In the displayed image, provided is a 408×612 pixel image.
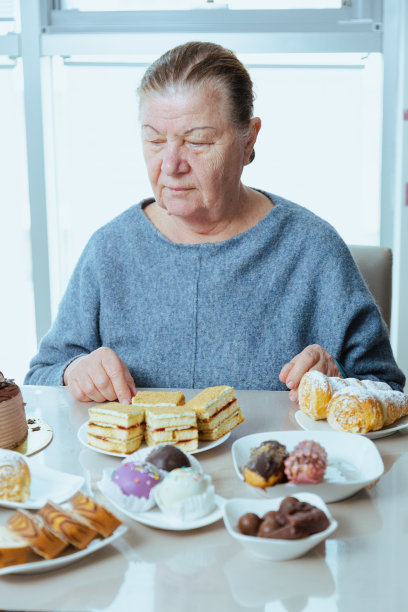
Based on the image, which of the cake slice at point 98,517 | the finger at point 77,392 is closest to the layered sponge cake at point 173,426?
the cake slice at point 98,517

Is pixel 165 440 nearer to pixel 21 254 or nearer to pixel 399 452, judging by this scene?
pixel 399 452

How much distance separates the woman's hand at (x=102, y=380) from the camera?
1.33 meters

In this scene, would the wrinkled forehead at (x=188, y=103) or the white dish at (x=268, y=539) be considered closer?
the white dish at (x=268, y=539)

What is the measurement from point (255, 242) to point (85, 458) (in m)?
0.76

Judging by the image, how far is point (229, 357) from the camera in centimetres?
160

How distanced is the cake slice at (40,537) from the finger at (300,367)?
666mm

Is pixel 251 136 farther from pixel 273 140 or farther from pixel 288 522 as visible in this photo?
pixel 273 140

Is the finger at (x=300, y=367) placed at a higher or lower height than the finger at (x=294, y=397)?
higher

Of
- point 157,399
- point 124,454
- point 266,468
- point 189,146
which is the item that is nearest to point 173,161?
point 189,146

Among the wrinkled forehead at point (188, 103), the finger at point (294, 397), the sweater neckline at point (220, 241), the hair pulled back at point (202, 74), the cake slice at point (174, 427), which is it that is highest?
the hair pulled back at point (202, 74)

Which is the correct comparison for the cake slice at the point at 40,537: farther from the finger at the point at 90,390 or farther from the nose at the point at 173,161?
the nose at the point at 173,161

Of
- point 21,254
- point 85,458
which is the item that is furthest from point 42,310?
point 85,458

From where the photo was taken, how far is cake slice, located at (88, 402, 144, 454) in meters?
1.04

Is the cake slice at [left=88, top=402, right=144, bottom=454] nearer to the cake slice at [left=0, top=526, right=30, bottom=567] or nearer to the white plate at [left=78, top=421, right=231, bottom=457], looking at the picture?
the white plate at [left=78, top=421, right=231, bottom=457]
